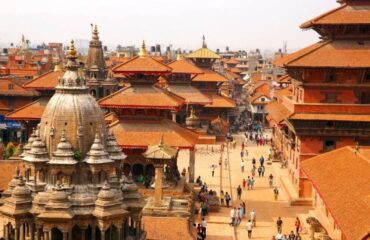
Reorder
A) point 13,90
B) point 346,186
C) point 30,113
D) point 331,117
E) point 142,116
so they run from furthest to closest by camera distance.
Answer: point 13,90 → point 30,113 → point 142,116 → point 331,117 → point 346,186

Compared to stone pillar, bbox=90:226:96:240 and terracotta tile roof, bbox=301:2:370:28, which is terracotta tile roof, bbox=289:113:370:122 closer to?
terracotta tile roof, bbox=301:2:370:28

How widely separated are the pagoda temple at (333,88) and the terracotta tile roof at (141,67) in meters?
7.33

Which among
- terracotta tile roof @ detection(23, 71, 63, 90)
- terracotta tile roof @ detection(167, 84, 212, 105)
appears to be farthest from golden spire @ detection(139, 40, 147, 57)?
terracotta tile roof @ detection(167, 84, 212, 105)

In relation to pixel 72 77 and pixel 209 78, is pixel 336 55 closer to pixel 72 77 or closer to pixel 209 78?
pixel 72 77

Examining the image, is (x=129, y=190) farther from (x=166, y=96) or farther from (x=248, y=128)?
(x=248, y=128)

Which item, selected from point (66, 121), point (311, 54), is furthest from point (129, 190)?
point (311, 54)

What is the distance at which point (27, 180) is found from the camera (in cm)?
1950

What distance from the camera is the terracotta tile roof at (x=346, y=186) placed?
18.6 meters

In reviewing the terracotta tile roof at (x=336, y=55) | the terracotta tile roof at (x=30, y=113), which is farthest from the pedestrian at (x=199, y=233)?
the terracotta tile roof at (x=30, y=113)

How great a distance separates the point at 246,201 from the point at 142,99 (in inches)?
350

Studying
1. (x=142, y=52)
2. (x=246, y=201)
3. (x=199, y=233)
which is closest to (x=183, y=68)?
(x=142, y=52)

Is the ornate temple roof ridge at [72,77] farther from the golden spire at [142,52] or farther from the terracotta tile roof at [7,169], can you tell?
the golden spire at [142,52]

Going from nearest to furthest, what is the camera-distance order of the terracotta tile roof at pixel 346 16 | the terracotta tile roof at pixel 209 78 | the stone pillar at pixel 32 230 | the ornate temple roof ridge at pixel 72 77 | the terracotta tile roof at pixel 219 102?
the stone pillar at pixel 32 230 → the ornate temple roof ridge at pixel 72 77 → the terracotta tile roof at pixel 346 16 → the terracotta tile roof at pixel 219 102 → the terracotta tile roof at pixel 209 78

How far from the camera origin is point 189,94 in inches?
2389
